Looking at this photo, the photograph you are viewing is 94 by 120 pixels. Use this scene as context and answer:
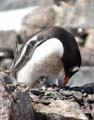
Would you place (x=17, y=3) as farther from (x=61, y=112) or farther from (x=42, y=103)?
(x=61, y=112)

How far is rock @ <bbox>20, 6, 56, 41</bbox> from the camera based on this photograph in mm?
18766

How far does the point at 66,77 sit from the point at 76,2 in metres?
14.4

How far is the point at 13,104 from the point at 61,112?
655mm

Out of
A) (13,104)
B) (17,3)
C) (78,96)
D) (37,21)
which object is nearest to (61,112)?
(13,104)

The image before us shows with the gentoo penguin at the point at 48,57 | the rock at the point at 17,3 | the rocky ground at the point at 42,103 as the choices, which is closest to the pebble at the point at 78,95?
the rocky ground at the point at 42,103

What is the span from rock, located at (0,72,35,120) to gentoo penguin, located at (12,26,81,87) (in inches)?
72.3

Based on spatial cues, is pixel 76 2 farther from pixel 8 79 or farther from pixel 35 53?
pixel 8 79

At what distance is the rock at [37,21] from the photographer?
1877 cm

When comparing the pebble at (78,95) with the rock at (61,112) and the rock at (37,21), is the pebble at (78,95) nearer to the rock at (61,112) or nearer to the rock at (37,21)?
the rock at (61,112)

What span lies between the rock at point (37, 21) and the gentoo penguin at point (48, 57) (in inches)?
474

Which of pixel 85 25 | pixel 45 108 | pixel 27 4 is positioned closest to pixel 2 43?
pixel 85 25

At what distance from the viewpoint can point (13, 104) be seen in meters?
3.89

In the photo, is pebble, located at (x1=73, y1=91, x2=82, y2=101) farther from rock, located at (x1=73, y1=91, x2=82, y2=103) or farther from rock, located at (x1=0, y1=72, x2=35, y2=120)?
rock, located at (x1=0, y1=72, x2=35, y2=120)

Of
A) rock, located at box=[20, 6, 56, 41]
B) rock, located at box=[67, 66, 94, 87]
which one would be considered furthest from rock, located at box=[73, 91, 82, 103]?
rock, located at box=[20, 6, 56, 41]
